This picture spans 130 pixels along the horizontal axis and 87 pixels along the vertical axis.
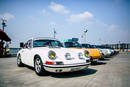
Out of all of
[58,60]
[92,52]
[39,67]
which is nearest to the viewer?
[58,60]

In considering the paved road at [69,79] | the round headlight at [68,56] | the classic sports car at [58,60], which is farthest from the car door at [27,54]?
the round headlight at [68,56]

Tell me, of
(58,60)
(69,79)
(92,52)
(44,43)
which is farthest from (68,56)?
(92,52)

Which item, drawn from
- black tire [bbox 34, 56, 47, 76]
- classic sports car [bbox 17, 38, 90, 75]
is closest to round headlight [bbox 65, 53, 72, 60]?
classic sports car [bbox 17, 38, 90, 75]

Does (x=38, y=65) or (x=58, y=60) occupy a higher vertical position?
(x=58, y=60)

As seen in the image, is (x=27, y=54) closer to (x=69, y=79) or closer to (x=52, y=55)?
(x=52, y=55)

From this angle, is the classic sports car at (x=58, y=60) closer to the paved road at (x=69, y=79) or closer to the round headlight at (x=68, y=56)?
the round headlight at (x=68, y=56)

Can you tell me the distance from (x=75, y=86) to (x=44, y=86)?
0.82m

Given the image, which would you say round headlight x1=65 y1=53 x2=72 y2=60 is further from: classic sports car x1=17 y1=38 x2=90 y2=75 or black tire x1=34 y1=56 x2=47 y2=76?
black tire x1=34 y1=56 x2=47 y2=76

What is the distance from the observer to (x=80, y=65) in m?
3.51

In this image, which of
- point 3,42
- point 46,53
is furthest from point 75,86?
point 3,42

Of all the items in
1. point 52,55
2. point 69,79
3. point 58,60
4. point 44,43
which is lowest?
point 69,79

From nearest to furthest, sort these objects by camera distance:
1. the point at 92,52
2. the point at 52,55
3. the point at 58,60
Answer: the point at 58,60 < the point at 52,55 < the point at 92,52

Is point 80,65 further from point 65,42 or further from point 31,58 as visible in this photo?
point 65,42

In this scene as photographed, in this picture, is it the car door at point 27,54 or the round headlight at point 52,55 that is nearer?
the round headlight at point 52,55
